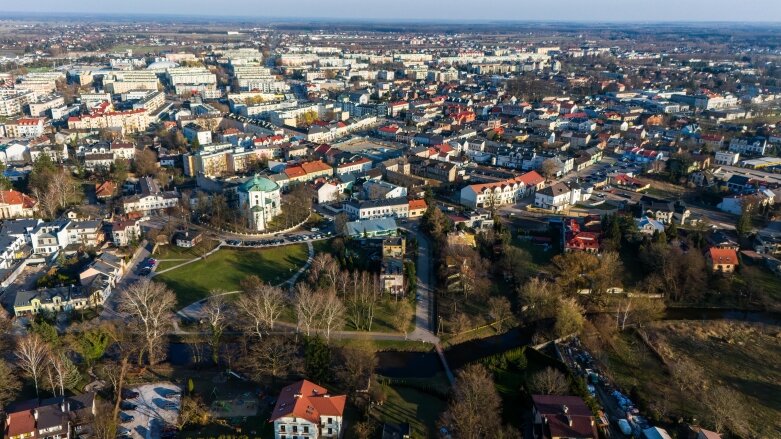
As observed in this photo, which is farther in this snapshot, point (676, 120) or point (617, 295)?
point (676, 120)

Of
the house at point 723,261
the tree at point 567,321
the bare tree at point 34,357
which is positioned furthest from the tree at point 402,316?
the house at point 723,261

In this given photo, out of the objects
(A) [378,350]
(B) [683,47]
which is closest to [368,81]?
(A) [378,350]

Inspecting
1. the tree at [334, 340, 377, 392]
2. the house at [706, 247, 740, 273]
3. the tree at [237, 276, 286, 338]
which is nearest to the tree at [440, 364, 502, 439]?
the tree at [334, 340, 377, 392]

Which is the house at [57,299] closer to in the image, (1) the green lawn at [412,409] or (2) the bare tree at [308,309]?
(2) the bare tree at [308,309]

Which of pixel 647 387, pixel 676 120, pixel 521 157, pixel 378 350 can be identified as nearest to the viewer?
pixel 647 387

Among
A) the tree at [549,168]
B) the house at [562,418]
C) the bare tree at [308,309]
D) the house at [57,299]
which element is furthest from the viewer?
the tree at [549,168]

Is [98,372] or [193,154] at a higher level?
[193,154]

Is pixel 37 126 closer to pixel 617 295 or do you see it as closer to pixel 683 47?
pixel 617 295
